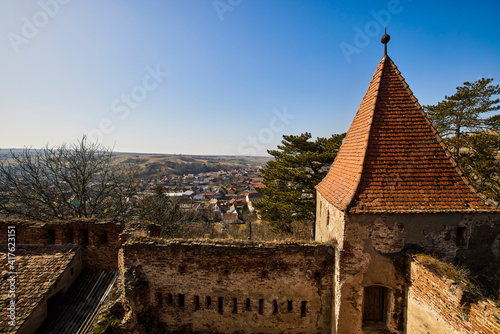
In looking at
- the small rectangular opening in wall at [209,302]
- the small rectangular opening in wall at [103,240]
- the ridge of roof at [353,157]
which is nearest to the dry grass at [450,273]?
the ridge of roof at [353,157]

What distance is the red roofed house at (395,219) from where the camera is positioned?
5.77 meters

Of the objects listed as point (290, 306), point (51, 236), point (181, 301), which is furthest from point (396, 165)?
point (51, 236)

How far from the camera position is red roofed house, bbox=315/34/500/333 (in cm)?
577

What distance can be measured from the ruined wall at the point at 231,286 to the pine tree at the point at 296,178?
8684mm

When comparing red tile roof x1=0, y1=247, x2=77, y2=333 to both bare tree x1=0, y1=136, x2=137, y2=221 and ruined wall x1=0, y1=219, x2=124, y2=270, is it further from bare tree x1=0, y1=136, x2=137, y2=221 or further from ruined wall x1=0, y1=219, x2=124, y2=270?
bare tree x1=0, y1=136, x2=137, y2=221

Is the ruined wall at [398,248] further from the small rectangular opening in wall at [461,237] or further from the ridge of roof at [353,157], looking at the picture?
the ridge of roof at [353,157]

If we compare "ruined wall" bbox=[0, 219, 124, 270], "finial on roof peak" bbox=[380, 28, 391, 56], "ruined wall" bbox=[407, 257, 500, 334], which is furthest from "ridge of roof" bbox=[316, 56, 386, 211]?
"ruined wall" bbox=[0, 219, 124, 270]

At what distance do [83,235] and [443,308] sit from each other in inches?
481

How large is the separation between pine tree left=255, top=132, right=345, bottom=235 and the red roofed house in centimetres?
820

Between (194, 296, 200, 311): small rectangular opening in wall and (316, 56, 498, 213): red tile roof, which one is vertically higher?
(316, 56, 498, 213): red tile roof

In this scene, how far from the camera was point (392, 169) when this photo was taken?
254 inches

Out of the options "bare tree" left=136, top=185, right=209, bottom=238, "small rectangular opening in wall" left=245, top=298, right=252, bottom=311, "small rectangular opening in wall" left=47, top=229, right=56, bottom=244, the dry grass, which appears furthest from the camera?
"bare tree" left=136, top=185, right=209, bottom=238

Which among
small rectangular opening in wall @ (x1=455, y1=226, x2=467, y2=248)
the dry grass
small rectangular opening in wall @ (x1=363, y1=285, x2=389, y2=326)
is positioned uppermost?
small rectangular opening in wall @ (x1=455, y1=226, x2=467, y2=248)

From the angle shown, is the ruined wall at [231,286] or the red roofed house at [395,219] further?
the ruined wall at [231,286]
